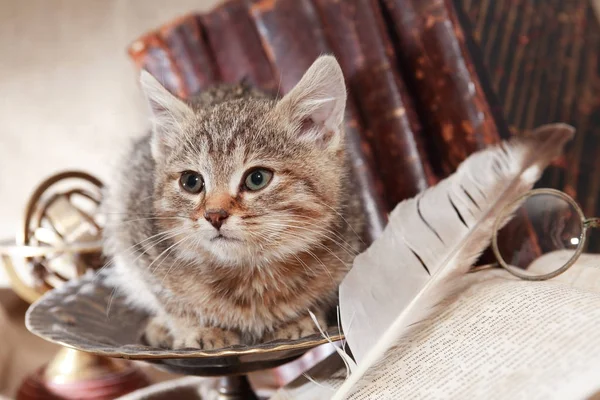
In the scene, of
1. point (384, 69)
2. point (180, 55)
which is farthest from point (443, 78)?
point (180, 55)

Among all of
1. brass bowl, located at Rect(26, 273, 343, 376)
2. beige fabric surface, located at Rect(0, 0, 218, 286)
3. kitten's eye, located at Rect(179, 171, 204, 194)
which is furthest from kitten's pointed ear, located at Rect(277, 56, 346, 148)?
beige fabric surface, located at Rect(0, 0, 218, 286)

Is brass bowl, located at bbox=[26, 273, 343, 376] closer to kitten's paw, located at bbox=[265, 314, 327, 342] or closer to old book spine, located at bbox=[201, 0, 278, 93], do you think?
kitten's paw, located at bbox=[265, 314, 327, 342]

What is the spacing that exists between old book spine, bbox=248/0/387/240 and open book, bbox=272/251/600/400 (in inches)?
12.2

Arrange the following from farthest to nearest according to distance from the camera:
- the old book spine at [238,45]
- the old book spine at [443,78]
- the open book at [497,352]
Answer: the old book spine at [238,45]
the old book spine at [443,78]
the open book at [497,352]

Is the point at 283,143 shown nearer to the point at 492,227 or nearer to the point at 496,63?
the point at 492,227

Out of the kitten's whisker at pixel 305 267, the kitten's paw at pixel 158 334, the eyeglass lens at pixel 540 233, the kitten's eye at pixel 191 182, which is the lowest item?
the eyeglass lens at pixel 540 233

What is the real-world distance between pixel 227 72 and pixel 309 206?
1.74 feet

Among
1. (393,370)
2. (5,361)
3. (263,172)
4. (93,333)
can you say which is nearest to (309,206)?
(263,172)

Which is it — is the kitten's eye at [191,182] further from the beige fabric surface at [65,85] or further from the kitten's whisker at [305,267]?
the beige fabric surface at [65,85]

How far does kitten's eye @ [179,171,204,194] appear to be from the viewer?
631 mm

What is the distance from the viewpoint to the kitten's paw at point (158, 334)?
26.4 inches

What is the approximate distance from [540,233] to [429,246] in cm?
23

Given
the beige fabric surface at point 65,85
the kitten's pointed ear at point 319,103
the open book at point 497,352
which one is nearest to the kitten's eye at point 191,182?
the kitten's pointed ear at point 319,103

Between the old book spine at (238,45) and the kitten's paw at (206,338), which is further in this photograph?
the old book spine at (238,45)
